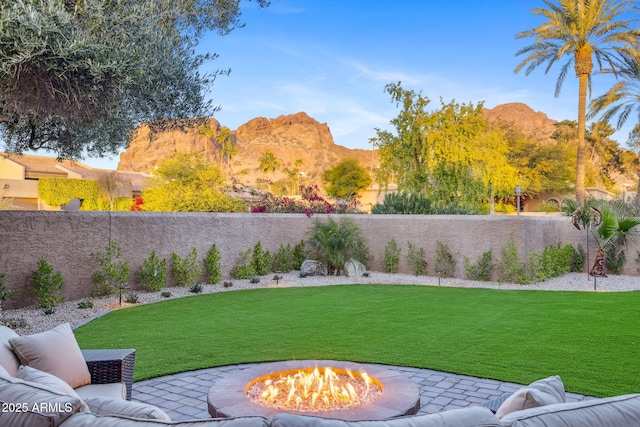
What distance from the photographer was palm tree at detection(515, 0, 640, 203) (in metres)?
17.4

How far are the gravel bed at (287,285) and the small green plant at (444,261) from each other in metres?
0.34

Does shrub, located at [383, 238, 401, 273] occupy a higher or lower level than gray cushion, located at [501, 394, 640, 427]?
lower

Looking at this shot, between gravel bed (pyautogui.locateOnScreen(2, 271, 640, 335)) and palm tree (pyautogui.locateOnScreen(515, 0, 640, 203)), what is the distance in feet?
22.9

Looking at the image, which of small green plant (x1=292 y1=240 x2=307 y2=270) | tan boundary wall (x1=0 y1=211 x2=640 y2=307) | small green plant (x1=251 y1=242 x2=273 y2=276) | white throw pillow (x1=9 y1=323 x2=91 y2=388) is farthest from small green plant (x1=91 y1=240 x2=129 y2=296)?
white throw pillow (x1=9 y1=323 x2=91 y2=388)

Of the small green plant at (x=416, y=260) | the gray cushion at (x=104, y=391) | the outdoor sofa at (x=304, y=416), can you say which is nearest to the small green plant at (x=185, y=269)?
the small green plant at (x=416, y=260)

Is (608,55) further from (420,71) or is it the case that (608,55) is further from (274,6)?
(274,6)

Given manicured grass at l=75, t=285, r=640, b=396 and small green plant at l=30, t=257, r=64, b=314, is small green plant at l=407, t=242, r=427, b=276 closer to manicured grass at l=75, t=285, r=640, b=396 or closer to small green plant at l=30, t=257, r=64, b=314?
manicured grass at l=75, t=285, r=640, b=396

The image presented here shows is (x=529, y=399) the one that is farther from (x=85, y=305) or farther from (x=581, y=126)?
(x=581, y=126)

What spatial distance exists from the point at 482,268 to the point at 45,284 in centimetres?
956

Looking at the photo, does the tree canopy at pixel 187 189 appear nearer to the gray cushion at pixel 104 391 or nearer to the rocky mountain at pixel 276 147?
the gray cushion at pixel 104 391

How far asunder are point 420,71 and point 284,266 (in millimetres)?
18942

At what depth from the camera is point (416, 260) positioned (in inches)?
511

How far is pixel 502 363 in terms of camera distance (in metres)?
5.00

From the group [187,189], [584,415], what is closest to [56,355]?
[584,415]
